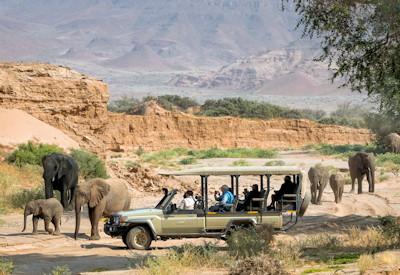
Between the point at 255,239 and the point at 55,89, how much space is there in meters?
24.4

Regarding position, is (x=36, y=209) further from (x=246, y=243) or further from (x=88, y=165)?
(x=88, y=165)

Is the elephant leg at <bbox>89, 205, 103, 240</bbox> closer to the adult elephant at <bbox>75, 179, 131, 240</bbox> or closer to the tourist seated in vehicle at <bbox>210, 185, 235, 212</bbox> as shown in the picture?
the adult elephant at <bbox>75, 179, 131, 240</bbox>

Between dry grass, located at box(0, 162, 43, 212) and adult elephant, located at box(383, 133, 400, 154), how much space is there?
32.2 m

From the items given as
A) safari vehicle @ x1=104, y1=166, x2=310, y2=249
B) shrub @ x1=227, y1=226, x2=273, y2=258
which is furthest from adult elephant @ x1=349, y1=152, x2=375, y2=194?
shrub @ x1=227, y1=226, x2=273, y2=258

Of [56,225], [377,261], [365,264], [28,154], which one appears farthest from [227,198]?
[28,154]

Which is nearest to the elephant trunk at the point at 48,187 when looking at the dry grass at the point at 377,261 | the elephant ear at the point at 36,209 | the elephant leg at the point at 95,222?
the elephant ear at the point at 36,209

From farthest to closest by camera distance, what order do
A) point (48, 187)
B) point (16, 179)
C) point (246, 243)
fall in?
point (16, 179) → point (48, 187) → point (246, 243)

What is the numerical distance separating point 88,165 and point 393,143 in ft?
101

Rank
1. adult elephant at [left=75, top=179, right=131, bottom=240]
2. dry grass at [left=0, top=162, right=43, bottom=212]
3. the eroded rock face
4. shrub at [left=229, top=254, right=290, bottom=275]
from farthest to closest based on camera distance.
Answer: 1. the eroded rock face
2. dry grass at [left=0, top=162, right=43, bottom=212]
3. adult elephant at [left=75, top=179, right=131, bottom=240]
4. shrub at [left=229, top=254, right=290, bottom=275]

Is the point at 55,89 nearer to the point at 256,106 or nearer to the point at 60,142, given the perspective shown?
the point at 60,142

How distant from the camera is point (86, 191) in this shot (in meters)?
21.3

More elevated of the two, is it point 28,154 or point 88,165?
point 28,154

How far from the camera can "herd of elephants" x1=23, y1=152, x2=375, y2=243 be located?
21.4 metres

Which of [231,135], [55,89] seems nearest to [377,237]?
[55,89]
